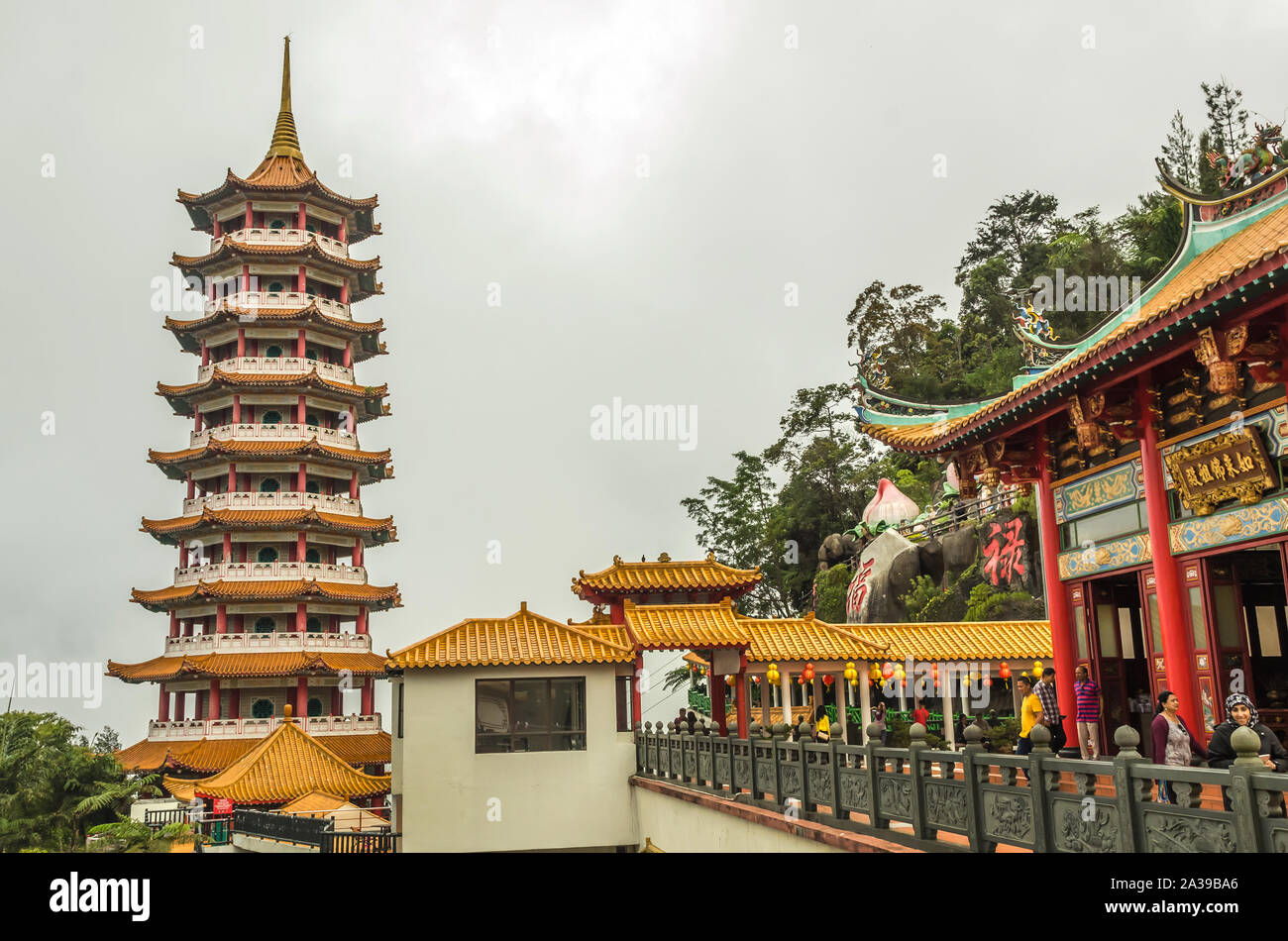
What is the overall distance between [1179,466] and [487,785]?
12830mm

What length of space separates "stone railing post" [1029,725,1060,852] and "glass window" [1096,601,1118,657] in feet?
22.4

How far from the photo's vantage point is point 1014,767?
723cm

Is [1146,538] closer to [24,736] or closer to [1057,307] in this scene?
[24,736]

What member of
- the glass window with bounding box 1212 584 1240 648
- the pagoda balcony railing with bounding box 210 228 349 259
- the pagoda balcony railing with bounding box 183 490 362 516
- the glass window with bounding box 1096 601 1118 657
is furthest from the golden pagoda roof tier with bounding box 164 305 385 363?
the glass window with bounding box 1212 584 1240 648

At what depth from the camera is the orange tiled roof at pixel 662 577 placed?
2169 centimetres

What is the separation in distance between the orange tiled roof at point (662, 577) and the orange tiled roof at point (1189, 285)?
8552 mm

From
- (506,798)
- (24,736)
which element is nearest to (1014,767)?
(506,798)

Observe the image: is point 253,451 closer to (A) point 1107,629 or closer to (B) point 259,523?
(B) point 259,523

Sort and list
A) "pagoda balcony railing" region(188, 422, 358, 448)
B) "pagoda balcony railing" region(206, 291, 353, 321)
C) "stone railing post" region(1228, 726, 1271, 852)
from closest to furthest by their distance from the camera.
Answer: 1. "stone railing post" region(1228, 726, 1271, 852)
2. "pagoda balcony railing" region(188, 422, 358, 448)
3. "pagoda balcony railing" region(206, 291, 353, 321)

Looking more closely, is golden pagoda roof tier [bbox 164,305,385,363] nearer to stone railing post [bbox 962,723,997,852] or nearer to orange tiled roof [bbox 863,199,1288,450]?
orange tiled roof [bbox 863,199,1288,450]

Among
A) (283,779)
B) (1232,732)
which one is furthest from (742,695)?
(1232,732)

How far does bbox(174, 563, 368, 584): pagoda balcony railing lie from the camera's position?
3356cm
